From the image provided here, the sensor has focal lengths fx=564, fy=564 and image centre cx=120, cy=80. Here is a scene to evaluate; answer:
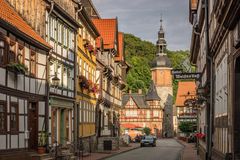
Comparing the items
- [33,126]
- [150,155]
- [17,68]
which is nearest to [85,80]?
[150,155]

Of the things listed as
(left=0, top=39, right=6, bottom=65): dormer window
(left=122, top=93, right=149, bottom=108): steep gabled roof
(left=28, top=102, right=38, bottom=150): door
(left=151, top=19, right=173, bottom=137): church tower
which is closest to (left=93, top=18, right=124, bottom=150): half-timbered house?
(left=28, top=102, right=38, bottom=150): door

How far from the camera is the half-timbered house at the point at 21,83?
75.8ft

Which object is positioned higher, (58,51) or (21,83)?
(58,51)

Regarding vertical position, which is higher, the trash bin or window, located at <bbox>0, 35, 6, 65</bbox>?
window, located at <bbox>0, 35, 6, 65</bbox>

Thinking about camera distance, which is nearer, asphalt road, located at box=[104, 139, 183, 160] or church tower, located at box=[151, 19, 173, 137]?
asphalt road, located at box=[104, 139, 183, 160]

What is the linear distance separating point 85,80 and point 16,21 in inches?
552

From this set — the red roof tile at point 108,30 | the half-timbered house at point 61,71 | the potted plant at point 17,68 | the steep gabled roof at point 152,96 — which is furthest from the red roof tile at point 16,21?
the steep gabled roof at point 152,96

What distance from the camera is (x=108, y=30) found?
189ft

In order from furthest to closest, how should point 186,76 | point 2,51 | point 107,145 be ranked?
1. point 107,145
2. point 186,76
3. point 2,51

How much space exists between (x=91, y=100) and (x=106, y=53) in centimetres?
1111

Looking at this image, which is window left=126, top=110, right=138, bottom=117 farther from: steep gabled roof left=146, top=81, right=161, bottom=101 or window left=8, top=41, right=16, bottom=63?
window left=8, top=41, right=16, bottom=63

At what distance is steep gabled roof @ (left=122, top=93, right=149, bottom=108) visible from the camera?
123387 millimetres

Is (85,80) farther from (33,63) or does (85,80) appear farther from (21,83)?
(21,83)

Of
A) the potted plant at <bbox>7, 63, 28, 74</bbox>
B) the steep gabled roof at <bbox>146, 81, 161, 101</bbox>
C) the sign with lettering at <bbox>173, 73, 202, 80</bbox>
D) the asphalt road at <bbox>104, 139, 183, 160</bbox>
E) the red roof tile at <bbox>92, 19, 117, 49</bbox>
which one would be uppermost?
the red roof tile at <bbox>92, 19, 117, 49</bbox>
